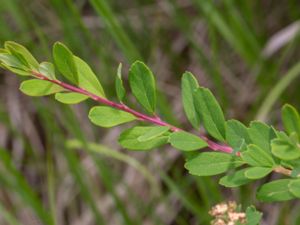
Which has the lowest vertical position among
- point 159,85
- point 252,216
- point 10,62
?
point 159,85

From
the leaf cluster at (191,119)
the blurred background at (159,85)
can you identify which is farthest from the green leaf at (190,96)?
the blurred background at (159,85)

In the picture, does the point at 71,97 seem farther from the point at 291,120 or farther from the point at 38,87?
the point at 291,120

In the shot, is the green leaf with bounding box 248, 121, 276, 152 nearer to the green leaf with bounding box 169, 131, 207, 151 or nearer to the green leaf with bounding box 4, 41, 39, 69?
the green leaf with bounding box 169, 131, 207, 151

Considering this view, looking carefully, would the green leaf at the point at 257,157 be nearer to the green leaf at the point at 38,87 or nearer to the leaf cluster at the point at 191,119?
Result: the leaf cluster at the point at 191,119

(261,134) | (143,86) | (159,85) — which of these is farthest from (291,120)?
(159,85)

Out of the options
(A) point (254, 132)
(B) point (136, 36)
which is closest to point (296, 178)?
(A) point (254, 132)

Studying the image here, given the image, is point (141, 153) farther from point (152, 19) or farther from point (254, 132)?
point (254, 132)
